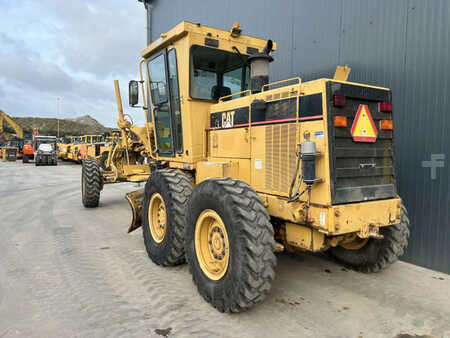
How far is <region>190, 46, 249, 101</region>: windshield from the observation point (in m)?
4.69

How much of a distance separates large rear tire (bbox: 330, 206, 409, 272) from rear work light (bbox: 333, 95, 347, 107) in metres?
1.68

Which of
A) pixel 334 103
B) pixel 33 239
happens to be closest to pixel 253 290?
pixel 334 103

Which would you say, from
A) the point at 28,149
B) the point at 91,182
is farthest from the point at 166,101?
the point at 28,149

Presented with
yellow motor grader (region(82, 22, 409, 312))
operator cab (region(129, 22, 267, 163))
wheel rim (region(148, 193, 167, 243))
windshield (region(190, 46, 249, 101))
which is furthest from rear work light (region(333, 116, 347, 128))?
wheel rim (region(148, 193, 167, 243))

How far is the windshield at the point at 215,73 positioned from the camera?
469cm

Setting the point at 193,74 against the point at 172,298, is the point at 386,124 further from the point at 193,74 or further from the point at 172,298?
the point at 172,298

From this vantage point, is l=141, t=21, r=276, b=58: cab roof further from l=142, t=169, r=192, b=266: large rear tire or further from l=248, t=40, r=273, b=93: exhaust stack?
l=142, t=169, r=192, b=266: large rear tire

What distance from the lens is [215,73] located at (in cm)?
491

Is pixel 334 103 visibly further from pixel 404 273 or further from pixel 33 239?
pixel 33 239

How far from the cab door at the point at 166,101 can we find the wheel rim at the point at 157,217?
843mm

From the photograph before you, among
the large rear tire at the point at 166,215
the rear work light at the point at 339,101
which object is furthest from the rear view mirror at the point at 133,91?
the rear work light at the point at 339,101

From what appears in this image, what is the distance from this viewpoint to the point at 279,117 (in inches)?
140

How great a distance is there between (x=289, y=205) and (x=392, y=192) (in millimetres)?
1181

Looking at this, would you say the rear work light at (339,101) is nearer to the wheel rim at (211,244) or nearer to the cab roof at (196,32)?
the wheel rim at (211,244)
